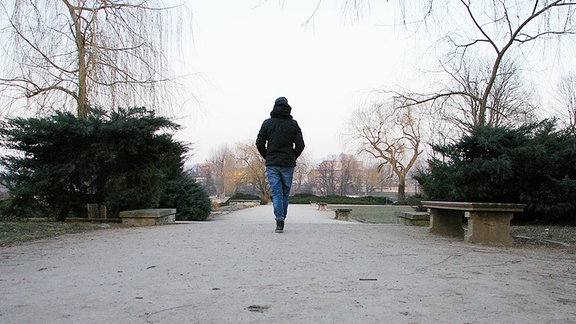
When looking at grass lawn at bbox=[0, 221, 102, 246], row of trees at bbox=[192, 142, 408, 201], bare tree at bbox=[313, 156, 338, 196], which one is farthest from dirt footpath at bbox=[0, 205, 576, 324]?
bare tree at bbox=[313, 156, 338, 196]

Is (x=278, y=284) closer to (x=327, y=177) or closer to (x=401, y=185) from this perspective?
(x=401, y=185)

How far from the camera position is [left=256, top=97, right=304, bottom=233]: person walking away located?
21.5 feet

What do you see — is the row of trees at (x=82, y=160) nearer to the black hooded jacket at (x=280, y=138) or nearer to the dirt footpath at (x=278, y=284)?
the black hooded jacket at (x=280, y=138)

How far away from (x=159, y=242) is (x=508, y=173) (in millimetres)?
6611

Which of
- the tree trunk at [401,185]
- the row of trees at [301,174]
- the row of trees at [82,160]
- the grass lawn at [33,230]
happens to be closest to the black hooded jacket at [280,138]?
the row of trees at [82,160]

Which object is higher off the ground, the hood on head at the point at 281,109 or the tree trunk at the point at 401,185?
the hood on head at the point at 281,109

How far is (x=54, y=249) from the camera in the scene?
4.91m

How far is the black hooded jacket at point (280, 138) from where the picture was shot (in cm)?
662

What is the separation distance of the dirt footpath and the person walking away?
50.7 inches

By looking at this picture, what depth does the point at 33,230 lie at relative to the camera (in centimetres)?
664

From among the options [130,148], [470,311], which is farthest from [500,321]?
[130,148]

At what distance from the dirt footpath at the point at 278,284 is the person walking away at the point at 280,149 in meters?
1.29

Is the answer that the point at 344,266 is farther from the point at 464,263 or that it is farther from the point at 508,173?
the point at 508,173

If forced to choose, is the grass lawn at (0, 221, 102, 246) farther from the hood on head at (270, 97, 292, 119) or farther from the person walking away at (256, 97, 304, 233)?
the hood on head at (270, 97, 292, 119)
